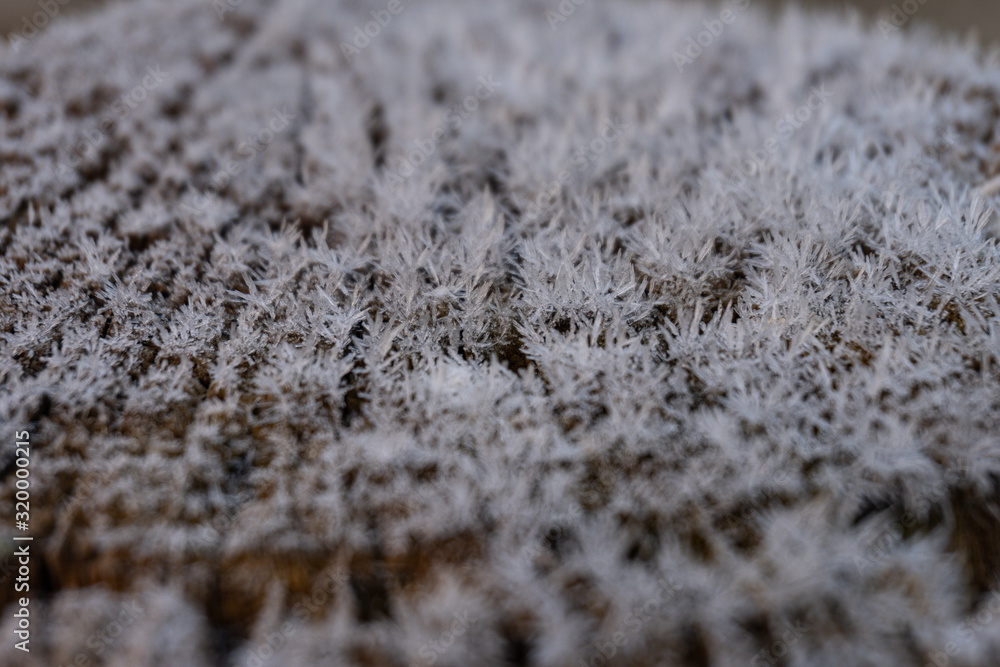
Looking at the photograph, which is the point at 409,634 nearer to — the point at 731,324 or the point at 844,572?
the point at 844,572

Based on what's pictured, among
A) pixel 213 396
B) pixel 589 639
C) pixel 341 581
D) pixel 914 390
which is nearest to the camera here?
pixel 589 639

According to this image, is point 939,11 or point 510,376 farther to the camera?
point 939,11

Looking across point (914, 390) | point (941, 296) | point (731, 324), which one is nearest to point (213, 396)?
point (731, 324)

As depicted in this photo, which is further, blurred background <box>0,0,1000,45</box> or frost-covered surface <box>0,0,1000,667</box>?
blurred background <box>0,0,1000,45</box>

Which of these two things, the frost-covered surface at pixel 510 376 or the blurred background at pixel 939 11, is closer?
the frost-covered surface at pixel 510 376

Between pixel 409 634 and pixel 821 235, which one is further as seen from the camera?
pixel 821 235

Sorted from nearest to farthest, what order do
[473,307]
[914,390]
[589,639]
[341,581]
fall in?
[589,639], [341,581], [914,390], [473,307]

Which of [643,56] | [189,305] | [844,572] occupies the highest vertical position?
[643,56]

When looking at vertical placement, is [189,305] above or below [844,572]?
above
